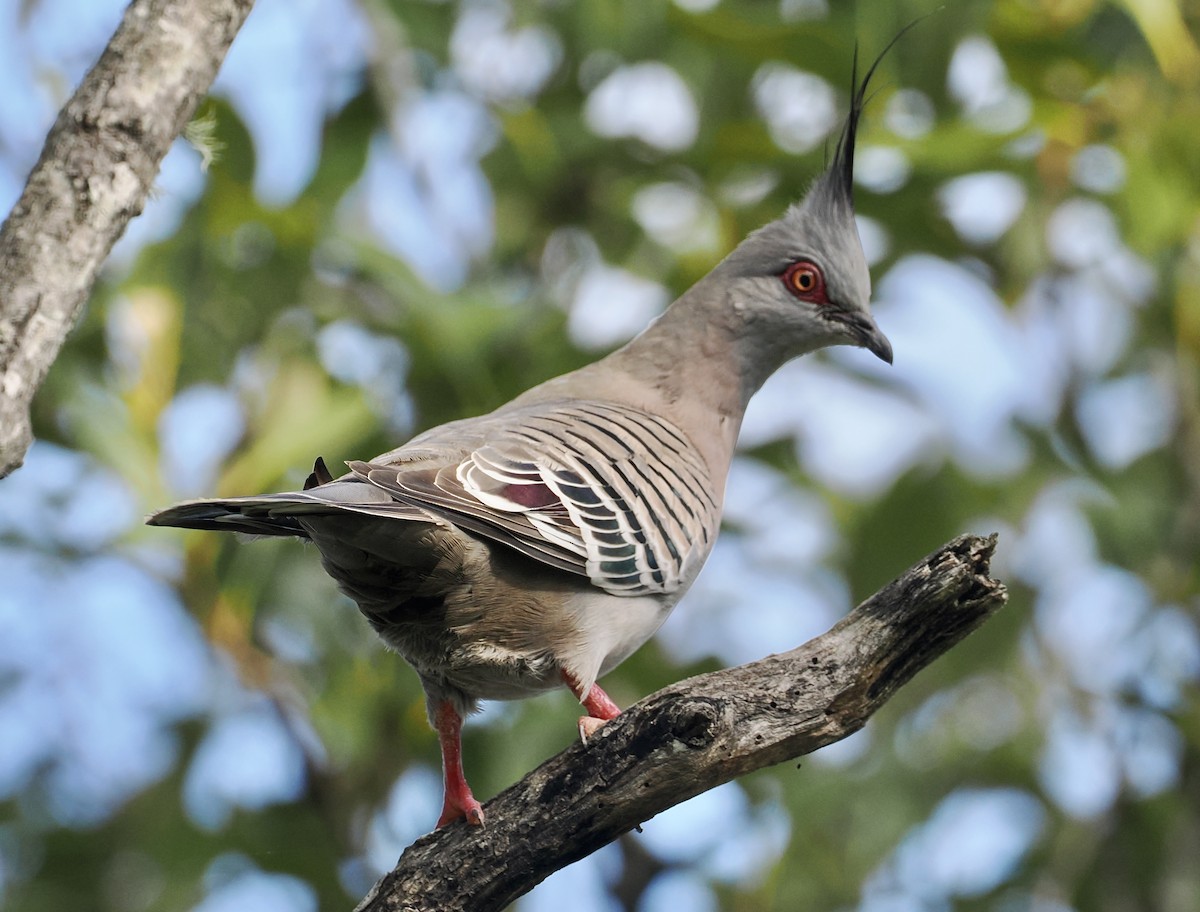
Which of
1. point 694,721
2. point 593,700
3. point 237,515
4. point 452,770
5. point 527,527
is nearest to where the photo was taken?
point 694,721

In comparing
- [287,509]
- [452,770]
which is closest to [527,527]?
[287,509]

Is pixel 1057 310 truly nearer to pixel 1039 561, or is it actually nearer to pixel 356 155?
pixel 1039 561

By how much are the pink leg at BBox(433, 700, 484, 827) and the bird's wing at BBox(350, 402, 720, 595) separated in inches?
26.7

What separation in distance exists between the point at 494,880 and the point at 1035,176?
5.16 m

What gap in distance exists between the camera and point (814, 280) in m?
5.07

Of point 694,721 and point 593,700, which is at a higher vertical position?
point 694,721

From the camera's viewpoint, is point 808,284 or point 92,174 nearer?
point 92,174

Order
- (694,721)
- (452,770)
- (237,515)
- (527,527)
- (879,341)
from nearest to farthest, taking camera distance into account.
A: (694,721)
(237,515)
(527,527)
(452,770)
(879,341)

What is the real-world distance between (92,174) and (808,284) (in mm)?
2828

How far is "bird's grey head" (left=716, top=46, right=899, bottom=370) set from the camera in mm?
5039

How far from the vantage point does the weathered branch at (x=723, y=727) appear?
298 cm

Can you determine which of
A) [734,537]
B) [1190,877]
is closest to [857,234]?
[734,537]

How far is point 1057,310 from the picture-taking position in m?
7.78

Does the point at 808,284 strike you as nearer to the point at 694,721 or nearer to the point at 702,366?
the point at 702,366
